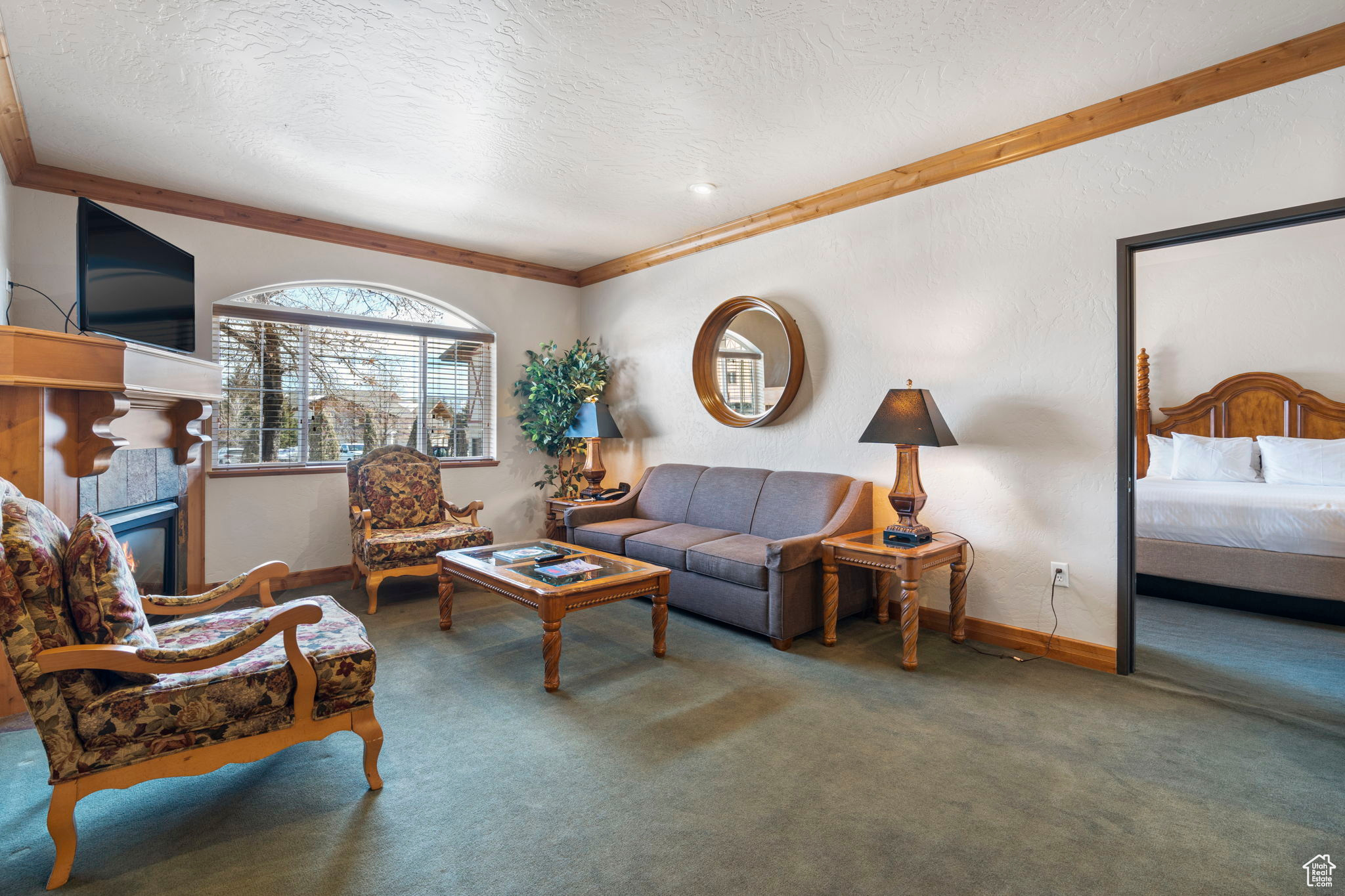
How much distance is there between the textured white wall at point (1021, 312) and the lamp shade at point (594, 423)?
137cm

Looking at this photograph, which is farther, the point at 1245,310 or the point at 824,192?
the point at 1245,310

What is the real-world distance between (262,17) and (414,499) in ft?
10.1

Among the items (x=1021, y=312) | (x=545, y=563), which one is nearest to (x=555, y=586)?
(x=545, y=563)

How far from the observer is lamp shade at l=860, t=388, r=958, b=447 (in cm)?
314

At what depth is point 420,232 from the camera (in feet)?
15.7

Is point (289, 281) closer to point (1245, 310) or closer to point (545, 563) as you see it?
point (545, 563)

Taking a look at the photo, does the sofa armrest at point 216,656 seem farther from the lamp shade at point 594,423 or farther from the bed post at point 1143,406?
the bed post at point 1143,406

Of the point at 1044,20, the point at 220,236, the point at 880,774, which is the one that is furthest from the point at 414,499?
the point at 1044,20

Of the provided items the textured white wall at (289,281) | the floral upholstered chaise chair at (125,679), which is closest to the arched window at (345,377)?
the textured white wall at (289,281)

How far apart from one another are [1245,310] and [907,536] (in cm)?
423

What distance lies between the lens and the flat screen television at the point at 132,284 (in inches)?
107

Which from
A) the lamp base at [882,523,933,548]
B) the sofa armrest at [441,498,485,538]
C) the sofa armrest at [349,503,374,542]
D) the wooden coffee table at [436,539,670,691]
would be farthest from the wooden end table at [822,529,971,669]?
the sofa armrest at [349,503,374,542]

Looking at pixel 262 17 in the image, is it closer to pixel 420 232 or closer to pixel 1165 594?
pixel 420 232

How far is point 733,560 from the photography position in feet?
11.2
